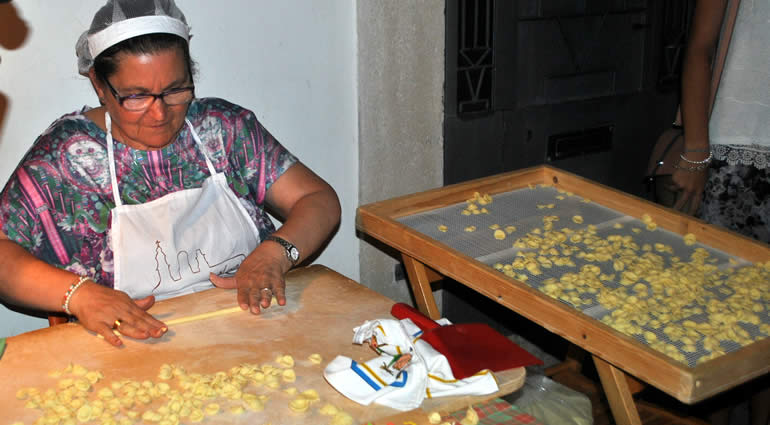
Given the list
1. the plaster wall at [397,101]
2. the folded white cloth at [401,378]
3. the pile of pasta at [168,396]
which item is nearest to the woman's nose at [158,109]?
the pile of pasta at [168,396]

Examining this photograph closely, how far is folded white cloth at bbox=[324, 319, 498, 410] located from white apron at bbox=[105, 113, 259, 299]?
2.79 ft

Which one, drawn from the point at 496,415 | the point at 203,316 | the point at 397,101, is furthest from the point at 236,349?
the point at 397,101

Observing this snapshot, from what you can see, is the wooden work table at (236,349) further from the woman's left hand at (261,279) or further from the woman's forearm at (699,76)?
the woman's forearm at (699,76)

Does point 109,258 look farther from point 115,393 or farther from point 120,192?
point 115,393

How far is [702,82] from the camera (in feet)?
8.69

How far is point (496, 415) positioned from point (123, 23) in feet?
4.78

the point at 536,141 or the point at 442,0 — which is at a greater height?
the point at 442,0

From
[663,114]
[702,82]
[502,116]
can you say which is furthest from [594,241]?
[663,114]

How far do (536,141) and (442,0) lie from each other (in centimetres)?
93

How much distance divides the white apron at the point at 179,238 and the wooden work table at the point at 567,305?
43 cm

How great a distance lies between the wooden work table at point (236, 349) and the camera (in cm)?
145

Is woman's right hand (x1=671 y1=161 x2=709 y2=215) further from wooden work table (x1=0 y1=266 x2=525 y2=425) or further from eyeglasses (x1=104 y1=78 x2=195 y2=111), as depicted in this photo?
eyeglasses (x1=104 y1=78 x2=195 y2=111)

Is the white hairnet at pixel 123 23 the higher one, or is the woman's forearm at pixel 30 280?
the white hairnet at pixel 123 23

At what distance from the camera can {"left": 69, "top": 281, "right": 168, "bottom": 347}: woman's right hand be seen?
1.70m
